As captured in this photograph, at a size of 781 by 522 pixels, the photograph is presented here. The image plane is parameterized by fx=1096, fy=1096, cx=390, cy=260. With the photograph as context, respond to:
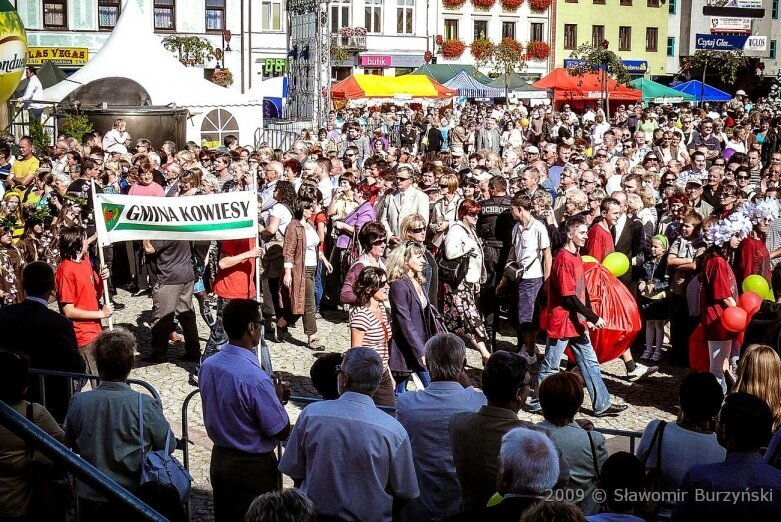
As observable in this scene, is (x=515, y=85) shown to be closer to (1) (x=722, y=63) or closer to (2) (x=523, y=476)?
(1) (x=722, y=63)

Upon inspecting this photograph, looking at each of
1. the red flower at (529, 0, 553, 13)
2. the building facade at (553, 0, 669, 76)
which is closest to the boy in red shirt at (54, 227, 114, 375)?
the red flower at (529, 0, 553, 13)

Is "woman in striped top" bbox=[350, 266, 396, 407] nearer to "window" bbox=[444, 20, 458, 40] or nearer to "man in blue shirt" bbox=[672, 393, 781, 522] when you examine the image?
"man in blue shirt" bbox=[672, 393, 781, 522]

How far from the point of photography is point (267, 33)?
53.8 meters

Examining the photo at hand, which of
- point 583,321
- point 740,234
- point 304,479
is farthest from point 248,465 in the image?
point 740,234

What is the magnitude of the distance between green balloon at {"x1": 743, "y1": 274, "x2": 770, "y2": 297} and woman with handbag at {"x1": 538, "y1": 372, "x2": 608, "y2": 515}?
449cm

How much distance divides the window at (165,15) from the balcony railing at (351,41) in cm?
938

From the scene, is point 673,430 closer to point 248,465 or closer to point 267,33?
point 248,465

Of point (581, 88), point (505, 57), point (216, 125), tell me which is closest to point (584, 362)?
point (216, 125)

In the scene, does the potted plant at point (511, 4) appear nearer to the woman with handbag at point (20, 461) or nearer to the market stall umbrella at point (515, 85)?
the market stall umbrella at point (515, 85)

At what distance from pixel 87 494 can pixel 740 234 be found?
5.99 m

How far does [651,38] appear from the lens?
68000mm

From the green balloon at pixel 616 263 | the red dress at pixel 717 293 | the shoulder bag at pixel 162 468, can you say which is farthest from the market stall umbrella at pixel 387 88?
the shoulder bag at pixel 162 468

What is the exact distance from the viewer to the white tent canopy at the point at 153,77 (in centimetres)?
2909

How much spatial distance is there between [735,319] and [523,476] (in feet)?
16.8
